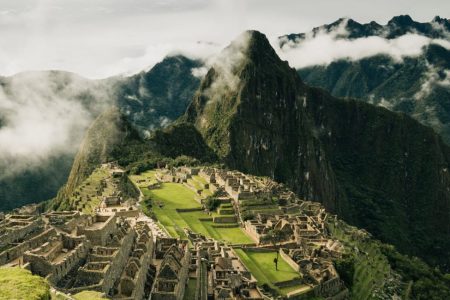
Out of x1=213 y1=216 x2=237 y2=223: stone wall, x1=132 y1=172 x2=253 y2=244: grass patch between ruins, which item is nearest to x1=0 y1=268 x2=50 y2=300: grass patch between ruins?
x1=132 y1=172 x2=253 y2=244: grass patch between ruins

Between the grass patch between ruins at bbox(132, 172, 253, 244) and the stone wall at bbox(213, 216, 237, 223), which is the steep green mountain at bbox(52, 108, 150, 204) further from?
the stone wall at bbox(213, 216, 237, 223)

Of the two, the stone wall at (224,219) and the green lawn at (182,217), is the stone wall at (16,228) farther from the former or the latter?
the stone wall at (224,219)

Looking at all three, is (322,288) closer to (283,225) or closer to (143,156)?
(283,225)

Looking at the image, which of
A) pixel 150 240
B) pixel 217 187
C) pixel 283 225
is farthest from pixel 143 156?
pixel 150 240

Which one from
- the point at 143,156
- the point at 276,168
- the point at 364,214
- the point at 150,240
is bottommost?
the point at 364,214

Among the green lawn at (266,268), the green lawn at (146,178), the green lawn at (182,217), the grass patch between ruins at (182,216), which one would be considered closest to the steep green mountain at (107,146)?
the green lawn at (146,178)
